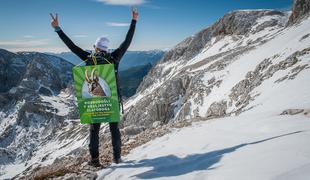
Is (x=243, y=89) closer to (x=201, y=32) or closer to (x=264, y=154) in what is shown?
(x=264, y=154)

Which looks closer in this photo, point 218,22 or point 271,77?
point 271,77

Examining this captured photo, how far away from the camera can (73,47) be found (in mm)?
8945

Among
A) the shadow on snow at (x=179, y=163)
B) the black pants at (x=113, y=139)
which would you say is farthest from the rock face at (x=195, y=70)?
the shadow on snow at (x=179, y=163)

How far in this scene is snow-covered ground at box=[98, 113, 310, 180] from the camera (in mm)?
5563

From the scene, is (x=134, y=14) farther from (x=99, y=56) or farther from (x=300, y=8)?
(x=300, y=8)

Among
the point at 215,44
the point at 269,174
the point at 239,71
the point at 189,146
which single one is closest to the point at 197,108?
the point at 239,71

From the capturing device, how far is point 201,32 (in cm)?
14125

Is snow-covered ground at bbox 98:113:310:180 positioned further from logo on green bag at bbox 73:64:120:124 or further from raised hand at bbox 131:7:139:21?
raised hand at bbox 131:7:139:21

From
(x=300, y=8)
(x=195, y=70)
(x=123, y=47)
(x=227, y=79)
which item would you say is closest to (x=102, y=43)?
(x=123, y=47)

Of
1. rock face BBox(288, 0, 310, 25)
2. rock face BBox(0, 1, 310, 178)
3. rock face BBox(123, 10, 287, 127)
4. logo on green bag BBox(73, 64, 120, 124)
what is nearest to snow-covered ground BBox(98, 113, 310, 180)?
logo on green bag BBox(73, 64, 120, 124)

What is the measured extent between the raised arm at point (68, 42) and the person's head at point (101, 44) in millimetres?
419

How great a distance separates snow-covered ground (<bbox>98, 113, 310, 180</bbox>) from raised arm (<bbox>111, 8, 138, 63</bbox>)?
9.48 ft

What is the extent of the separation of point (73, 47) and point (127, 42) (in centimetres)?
147

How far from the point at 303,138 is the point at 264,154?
1.12m
